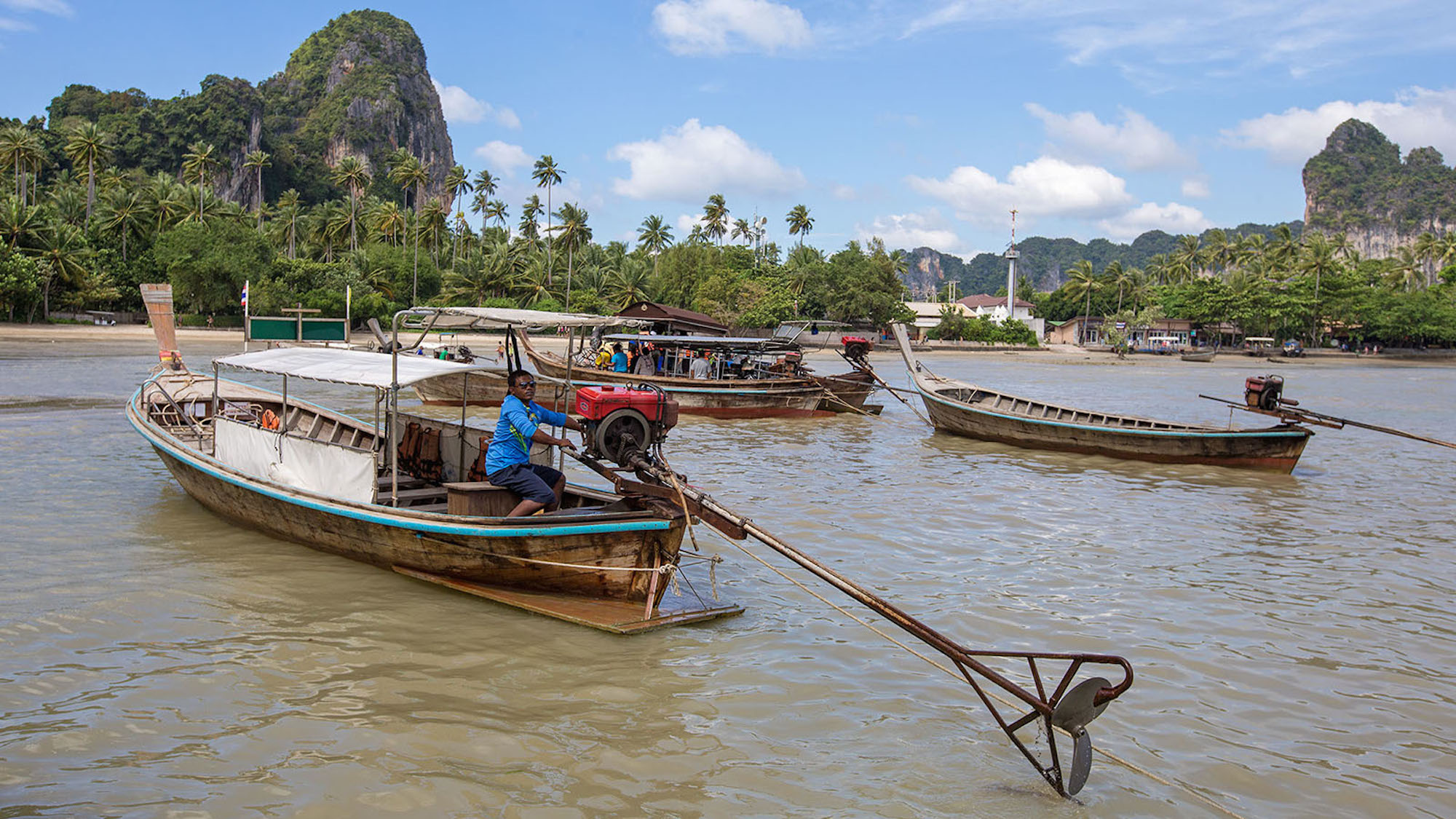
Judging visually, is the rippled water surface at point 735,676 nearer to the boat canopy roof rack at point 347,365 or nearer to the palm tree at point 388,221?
the boat canopy roof rack at point 347,365

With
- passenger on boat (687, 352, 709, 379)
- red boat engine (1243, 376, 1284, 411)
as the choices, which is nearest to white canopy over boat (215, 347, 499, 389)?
passenger on boat (687, 352, 709, 379)

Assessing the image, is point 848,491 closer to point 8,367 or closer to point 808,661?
point 808,661

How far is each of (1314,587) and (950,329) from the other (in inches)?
2506

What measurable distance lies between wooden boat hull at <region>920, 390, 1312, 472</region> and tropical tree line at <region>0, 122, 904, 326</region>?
29.6 metres

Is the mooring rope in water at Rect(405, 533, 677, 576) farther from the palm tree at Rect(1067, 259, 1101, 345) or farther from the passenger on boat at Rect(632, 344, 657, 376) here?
the palm tree at Rect(1067, 259, 1101, 345)

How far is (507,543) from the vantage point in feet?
22.9

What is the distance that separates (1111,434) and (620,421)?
12.3 m

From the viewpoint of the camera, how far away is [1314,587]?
8984 mm

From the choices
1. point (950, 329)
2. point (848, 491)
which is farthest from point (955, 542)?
point (950, 329)

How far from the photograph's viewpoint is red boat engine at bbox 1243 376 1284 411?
16094 mm

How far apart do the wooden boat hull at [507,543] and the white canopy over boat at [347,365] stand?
1.06 m

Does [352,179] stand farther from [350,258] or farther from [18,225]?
[18,225]

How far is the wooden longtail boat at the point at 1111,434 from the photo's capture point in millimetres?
15922

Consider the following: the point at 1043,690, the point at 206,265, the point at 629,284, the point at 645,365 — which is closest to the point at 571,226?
the point at 629,284
